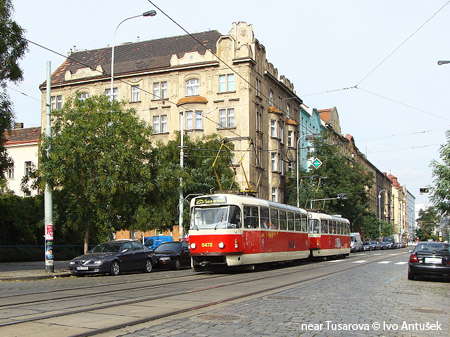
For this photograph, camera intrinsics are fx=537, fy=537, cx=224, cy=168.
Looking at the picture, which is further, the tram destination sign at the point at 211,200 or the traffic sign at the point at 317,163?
the traffic sign at the point at 317,163

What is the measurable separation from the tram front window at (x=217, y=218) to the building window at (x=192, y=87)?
100 feet

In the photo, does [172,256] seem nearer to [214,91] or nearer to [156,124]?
[214,91]

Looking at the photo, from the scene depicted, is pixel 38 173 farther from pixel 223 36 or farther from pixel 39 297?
pixel 223 36

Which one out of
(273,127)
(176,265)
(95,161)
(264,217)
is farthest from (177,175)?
(273,127)

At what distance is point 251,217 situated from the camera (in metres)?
22.4

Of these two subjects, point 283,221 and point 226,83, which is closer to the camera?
point 283,221

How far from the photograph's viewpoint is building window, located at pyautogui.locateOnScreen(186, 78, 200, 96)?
167ft

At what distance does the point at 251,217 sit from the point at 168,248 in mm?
5845

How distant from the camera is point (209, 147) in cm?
4266

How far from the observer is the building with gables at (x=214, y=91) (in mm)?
48500

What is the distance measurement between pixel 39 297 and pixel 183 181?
18.8 metres

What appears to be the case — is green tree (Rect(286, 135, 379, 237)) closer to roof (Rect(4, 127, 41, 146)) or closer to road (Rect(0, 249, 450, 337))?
roof (Rect(4, 127, 41, 146))

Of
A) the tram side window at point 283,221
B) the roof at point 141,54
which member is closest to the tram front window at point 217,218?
the tram side window at point 283,221

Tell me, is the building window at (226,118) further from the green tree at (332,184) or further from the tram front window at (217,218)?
the tram front window at (217,218)
